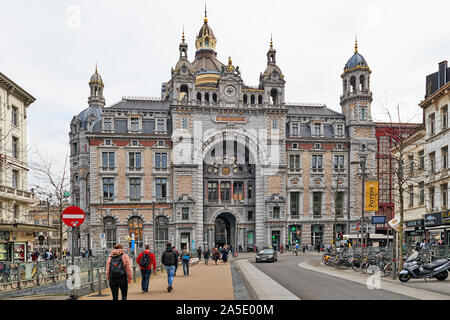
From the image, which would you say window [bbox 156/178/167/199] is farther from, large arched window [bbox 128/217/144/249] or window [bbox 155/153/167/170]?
large arched window [bbox 128/217/144/249]

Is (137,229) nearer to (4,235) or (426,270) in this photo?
(4,235)

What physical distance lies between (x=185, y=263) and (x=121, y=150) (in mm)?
43584

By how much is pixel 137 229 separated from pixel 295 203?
75.6 feet

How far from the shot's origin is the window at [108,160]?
233 feet

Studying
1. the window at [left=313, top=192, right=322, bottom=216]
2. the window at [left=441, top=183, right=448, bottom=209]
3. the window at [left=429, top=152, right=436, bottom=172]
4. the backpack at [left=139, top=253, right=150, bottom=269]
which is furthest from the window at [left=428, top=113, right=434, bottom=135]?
the window at [left=313, top=192, right=322, bottom=216]

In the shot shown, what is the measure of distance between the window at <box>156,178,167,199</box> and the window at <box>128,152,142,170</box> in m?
3.44

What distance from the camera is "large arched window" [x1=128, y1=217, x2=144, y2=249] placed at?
70.6 m

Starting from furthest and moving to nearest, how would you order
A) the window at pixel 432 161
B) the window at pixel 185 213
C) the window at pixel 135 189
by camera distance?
the window at pixel 135 189
the window at pixel 185 213
the window at pixel 432 161

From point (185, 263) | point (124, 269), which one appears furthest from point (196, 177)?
point (124, 269)

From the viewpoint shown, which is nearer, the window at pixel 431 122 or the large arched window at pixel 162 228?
the window at pixel 431 122

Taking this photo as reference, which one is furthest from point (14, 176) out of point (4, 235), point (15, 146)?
point (4, 235)

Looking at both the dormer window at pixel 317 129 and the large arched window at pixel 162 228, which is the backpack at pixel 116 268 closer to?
the large arched window at pixel 162 228

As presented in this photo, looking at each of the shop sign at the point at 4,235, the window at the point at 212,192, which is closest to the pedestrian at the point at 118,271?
the shop sign at the point at 4,235

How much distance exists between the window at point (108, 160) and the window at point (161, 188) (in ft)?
22.1
